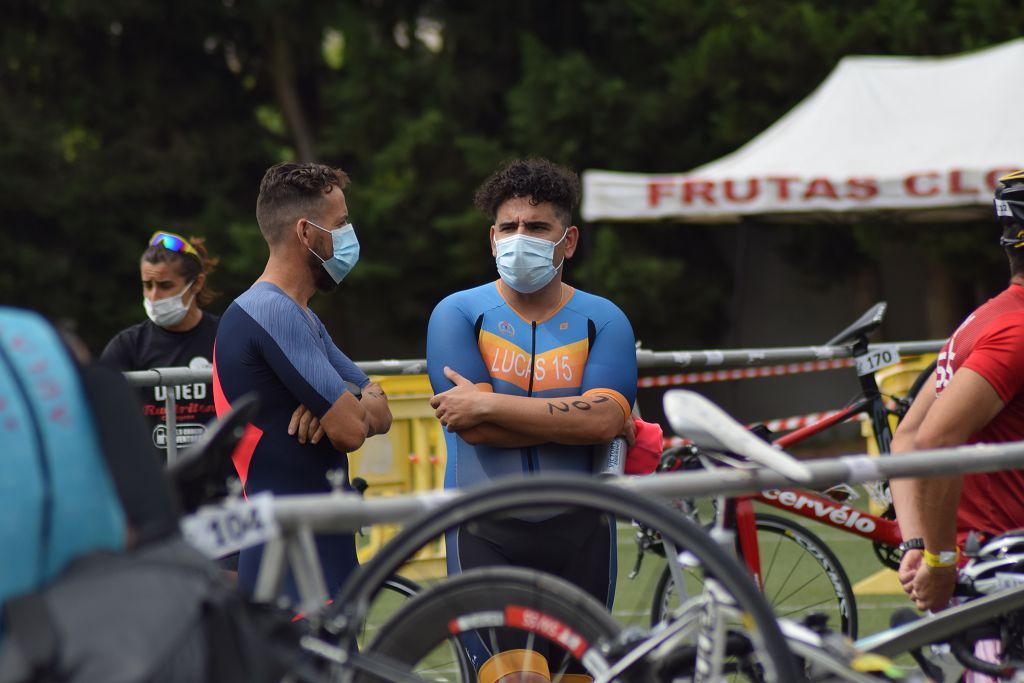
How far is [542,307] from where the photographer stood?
4.32 m

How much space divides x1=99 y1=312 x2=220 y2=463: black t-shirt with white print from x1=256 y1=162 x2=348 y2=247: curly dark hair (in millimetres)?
1978

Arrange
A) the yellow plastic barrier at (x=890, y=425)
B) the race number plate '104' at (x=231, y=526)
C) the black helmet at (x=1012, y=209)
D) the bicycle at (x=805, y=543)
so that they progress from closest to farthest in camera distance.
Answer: the race number plate '104' at (x=231, y=526) → the black helmet at (x=1012, y=209) → the bicycle at (x=805, y=543) → the yellow plastic barrier at (x=890, y=425)

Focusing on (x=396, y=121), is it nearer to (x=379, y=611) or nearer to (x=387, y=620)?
(x=379, y=611)

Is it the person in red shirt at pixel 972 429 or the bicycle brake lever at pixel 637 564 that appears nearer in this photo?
the person in red shirt at pixel 972 429

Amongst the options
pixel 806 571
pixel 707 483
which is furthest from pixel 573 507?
pixel 806 571

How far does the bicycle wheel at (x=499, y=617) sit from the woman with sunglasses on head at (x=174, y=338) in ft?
13.3

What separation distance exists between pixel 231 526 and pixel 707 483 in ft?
2.94

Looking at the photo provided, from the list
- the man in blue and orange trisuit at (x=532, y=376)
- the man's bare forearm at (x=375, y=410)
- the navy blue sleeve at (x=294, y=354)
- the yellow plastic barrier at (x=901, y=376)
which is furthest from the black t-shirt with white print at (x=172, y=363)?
the yellow plastic barrier at (x=901, y=376)

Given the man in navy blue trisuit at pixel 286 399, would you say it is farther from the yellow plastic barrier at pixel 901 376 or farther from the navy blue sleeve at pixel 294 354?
the yellow plastic barrier at pixel 901 376

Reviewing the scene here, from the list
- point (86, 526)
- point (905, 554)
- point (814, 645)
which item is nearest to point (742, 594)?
point (814, 645)

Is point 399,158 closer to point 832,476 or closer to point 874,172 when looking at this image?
point 874,172

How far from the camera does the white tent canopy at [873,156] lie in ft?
40.8

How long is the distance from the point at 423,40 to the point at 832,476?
17.9 meters

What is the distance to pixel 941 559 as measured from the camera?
345 cm
